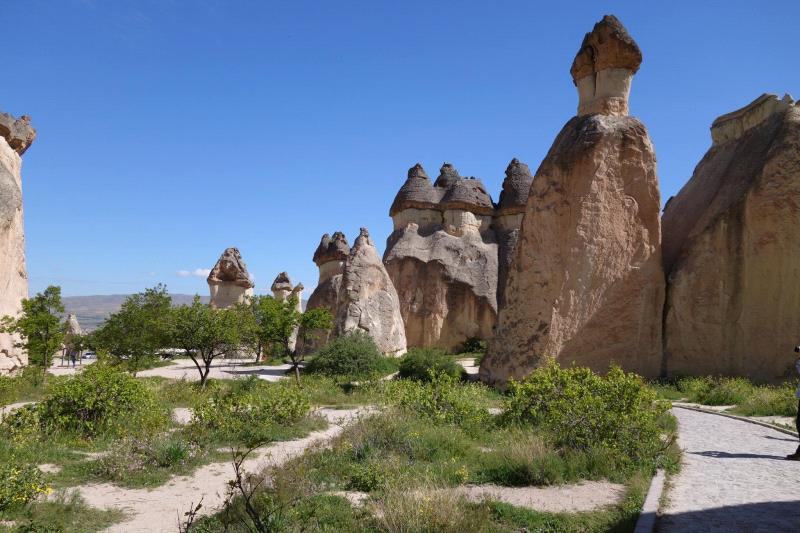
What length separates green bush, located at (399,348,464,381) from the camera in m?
16.4

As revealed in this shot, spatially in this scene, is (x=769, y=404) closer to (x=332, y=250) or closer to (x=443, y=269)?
(x=443, y=269)

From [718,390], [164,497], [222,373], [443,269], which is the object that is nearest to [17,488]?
[164,497]

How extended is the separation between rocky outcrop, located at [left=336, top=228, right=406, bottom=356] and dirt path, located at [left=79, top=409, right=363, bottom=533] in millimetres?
13666

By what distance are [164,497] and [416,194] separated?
26.9m

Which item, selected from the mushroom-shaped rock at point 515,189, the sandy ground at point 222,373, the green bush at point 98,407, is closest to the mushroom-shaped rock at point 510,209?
the mushroom-shaped rock at point 515,189

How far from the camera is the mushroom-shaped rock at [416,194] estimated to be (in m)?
31.5

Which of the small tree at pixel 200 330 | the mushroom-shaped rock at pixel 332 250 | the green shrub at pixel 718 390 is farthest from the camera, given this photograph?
the mushroom-shaped rock at pixel 332 250

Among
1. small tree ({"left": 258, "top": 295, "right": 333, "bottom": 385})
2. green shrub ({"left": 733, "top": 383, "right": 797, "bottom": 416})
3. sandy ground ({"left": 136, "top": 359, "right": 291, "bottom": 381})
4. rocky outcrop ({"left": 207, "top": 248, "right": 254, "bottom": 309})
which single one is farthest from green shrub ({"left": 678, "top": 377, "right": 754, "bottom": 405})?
rocky outcrop ({"left": 207, "top": 248, "right": 254, "bottom": 309})

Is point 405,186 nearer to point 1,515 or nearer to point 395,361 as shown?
point 395,361

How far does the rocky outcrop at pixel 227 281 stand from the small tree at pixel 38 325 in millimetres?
14789

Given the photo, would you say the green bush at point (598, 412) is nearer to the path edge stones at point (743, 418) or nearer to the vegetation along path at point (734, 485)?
the vegetation along path at point (734, 485)

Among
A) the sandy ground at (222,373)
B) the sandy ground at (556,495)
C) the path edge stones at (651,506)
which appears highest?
the path edge stones at (651,506)

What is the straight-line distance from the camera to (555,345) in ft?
44.1

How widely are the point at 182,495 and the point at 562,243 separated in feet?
36.6
